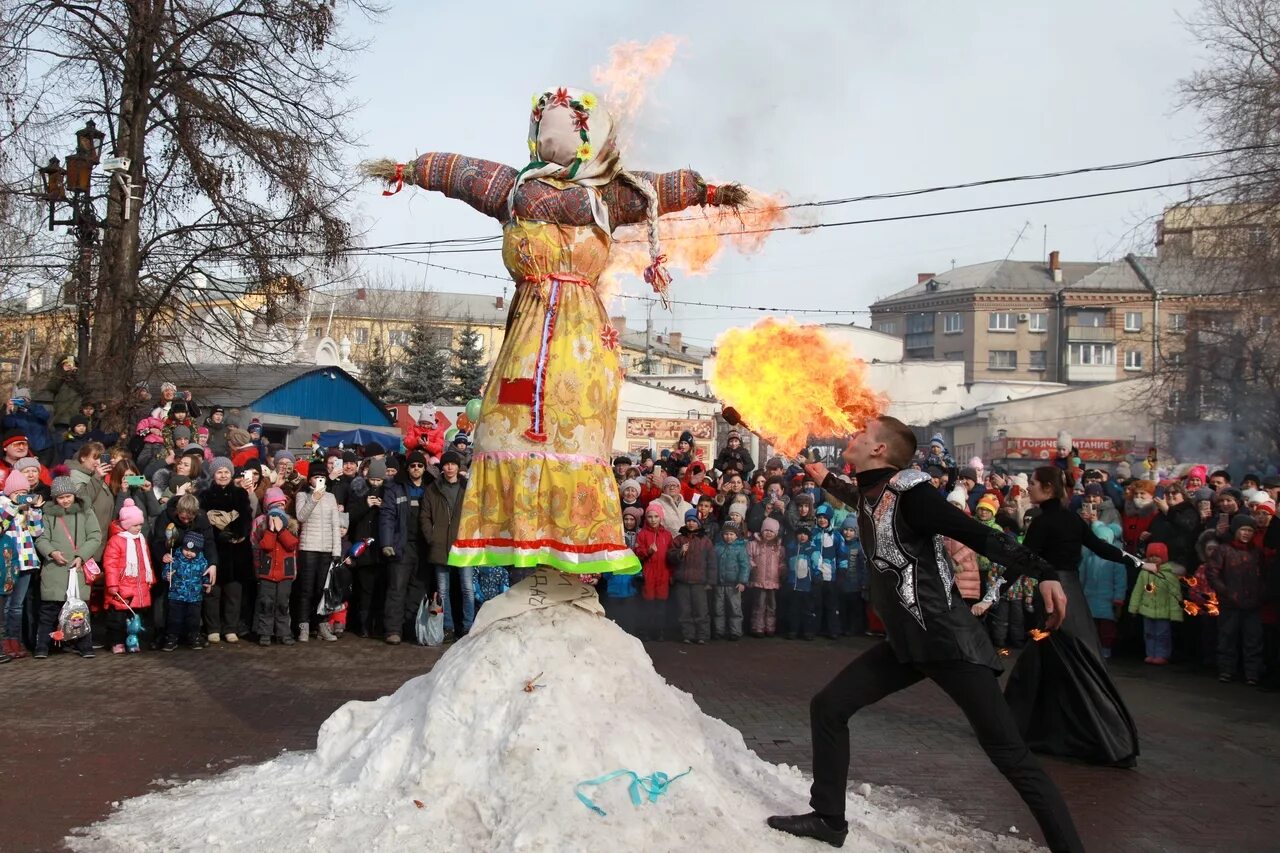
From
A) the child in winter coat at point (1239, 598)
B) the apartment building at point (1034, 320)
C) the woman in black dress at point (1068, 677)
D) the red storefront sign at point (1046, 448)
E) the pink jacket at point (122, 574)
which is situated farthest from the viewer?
the apartment building at point (1034, 320)

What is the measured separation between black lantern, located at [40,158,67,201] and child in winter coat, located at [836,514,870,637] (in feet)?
35.0

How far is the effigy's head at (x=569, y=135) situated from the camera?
5762mm

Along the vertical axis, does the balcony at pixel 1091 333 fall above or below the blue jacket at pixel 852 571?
above

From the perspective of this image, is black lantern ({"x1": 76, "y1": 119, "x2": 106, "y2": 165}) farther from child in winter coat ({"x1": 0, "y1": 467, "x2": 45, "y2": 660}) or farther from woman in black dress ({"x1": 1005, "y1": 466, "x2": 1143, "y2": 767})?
woman in black dress ({"x1": 1005, "y1": 466, "x2": 1143, "y2": 767})

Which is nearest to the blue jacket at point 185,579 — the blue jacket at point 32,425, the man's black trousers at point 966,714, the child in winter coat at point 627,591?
the blue jacket at point 32,425

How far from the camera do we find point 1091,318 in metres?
→ 58.3

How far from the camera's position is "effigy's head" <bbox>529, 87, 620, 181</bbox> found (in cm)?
576

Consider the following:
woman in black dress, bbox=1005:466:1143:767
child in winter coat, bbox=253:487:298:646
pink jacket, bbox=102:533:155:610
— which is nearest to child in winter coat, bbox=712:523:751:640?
child in winter coat, bbox=253:487:298:646

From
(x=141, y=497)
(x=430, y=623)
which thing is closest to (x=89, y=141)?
(x=141, y=497)

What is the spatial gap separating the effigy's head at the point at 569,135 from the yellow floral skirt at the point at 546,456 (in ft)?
1.88

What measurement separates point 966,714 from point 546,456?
7.22ft

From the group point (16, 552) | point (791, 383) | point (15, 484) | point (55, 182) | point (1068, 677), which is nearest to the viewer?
point (791, 383)

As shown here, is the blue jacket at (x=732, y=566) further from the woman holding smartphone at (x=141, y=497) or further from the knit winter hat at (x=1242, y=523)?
the woman holding smartphone at (x=141, y=497)

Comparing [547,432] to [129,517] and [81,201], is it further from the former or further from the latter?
[81,201]
